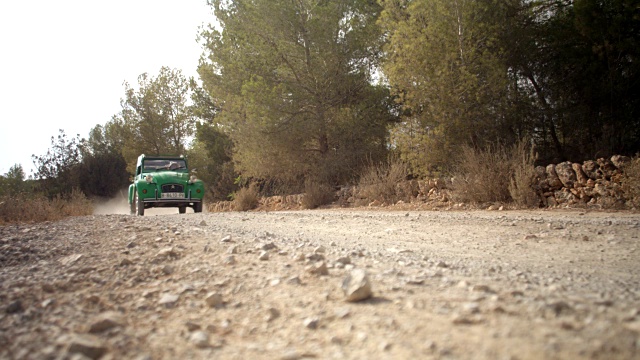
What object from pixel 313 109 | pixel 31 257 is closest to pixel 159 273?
pixel 31 257

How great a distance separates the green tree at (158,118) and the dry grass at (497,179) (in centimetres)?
2458

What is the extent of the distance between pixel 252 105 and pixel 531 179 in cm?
954

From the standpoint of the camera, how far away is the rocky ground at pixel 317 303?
1719 mm

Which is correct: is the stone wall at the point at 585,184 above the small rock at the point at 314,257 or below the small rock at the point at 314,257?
above

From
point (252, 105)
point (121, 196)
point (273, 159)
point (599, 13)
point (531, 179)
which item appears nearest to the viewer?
point (531, 179)

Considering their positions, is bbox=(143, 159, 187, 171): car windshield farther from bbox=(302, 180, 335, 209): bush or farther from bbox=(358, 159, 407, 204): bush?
bbox=(358, 159, 407, 204): bush

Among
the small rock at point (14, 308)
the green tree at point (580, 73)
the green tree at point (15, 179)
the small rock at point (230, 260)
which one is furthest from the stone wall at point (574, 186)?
the green tree at point (15, 179)

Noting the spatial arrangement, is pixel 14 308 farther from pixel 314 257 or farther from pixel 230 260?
pixel 314 257

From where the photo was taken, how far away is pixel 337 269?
2998 mm

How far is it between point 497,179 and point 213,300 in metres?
8.67

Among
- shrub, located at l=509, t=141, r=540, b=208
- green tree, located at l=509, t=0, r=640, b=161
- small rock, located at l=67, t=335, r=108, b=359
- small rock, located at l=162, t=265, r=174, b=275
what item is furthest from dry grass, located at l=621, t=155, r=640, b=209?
small rock, located at l=67, t=335, r=108, b=359

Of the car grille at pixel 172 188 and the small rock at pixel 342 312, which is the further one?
the car grille at pixel 172 188

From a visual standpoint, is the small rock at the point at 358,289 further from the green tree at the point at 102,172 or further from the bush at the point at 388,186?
the green tree at the point at 102,172

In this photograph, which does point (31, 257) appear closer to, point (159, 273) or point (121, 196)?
point (159, 273)
